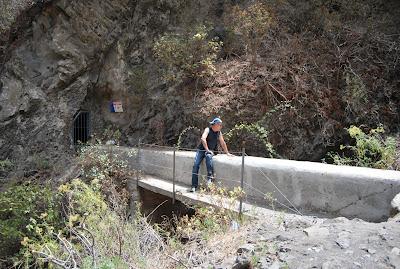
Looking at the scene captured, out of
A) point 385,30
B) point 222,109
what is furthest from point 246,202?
point 385,30

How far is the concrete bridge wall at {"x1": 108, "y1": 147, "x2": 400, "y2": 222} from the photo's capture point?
543 centimetres

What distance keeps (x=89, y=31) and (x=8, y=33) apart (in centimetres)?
231

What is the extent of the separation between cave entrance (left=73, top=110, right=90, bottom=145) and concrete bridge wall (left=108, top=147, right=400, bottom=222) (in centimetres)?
679

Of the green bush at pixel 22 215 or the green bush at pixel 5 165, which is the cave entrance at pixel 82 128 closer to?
the green bush at pixel 5 165

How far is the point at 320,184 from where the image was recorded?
5.95m

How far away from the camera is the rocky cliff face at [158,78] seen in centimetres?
978

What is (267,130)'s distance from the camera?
32.3ft

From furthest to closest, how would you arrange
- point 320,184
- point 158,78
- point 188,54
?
point 158,78 → point 188,54 → point 320,184

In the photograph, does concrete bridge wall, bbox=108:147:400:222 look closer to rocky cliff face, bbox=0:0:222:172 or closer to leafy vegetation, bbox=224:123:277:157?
leafy vegetation, bbox=224:123:277:157

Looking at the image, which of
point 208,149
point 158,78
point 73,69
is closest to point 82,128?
point 73,69

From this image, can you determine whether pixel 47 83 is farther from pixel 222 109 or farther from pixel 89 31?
pixel 222 109

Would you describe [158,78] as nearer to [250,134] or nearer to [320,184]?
[250,134]

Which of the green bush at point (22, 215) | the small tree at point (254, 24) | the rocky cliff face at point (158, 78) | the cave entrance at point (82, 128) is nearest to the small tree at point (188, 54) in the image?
the rocky cliff face at point (158, 78)

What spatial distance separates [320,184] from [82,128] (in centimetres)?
919
